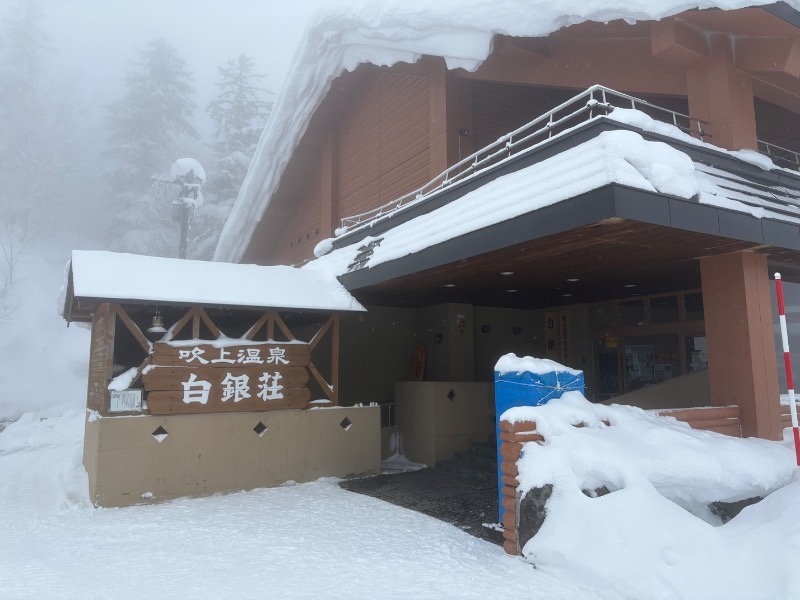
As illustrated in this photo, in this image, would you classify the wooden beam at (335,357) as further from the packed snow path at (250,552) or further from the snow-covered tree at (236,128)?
the snow-covered tree at (236,128)

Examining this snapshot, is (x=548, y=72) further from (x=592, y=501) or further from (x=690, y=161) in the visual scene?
(x=592, y=501)

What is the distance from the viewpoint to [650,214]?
5.46 meters

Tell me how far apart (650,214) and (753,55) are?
13.5 ft

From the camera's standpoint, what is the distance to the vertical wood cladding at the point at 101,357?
26.1 feet

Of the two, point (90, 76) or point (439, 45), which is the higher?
point (90, 76)

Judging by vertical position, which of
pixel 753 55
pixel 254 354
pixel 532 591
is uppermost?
pixel 753 55

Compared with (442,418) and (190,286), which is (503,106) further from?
(190,286)

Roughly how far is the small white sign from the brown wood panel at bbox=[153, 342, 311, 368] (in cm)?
51

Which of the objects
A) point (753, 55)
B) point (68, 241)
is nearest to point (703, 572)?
point (753, 55)

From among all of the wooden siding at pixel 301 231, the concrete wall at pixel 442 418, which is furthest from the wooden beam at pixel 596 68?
the wooden siding at pixel 301 231

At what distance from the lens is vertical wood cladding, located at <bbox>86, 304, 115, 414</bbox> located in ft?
Result: 26.1

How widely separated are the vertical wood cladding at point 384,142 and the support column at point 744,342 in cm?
627

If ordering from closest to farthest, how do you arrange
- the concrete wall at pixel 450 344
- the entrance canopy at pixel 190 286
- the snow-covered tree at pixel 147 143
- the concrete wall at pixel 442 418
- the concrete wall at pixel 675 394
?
the entrance canopy at pixel 190 286, the concrete wall at pixel 675 394, the concrete wall at pixel 442 418, the concrete wall at pixel 450 344, the snow-covered tree at pixel 147 143

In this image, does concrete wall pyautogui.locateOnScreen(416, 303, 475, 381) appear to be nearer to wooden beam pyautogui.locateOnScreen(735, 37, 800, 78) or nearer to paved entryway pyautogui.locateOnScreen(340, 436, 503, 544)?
paved entryway pyautogui.locateOnScreen(340, 436, 503, 544)
